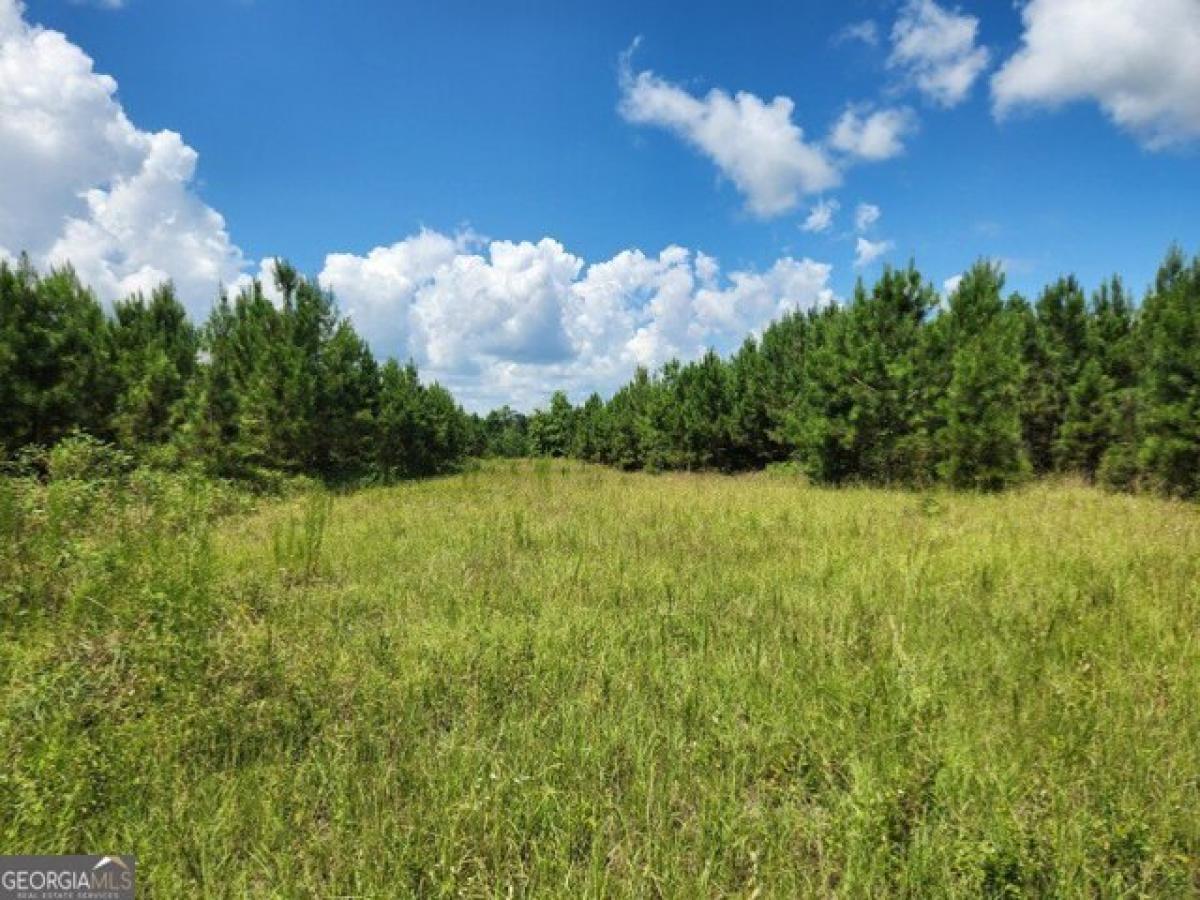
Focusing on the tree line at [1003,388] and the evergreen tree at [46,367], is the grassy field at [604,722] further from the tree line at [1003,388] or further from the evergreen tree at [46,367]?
the evergreen tree at [46,367]

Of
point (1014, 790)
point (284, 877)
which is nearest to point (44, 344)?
point (284, 877)

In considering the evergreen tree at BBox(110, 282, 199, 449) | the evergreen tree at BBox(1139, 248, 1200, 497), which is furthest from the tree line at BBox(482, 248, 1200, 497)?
the evergreen tree at BBox(110, 282, 199, 449)

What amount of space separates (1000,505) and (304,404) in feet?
67.6

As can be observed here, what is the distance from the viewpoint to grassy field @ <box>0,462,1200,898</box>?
77.5 inches

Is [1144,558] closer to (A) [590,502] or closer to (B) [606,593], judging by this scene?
(B) [606,593]

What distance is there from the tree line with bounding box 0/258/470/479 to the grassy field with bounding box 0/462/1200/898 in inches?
356

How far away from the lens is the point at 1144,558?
17.4 ft

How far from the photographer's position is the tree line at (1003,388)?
12.2 m

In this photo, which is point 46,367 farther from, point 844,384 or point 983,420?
point 983,420

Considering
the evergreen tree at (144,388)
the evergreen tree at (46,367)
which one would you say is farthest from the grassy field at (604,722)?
the evergreen tree at (144,388)

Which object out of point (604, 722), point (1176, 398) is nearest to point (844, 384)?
point (1176, 398)

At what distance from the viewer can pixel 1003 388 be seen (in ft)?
45.1

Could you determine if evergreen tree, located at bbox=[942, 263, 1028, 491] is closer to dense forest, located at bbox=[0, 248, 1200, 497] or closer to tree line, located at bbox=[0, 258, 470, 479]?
dense forest, located at bbox=[0, 248, 1200, 497]

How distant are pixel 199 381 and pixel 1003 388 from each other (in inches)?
947
